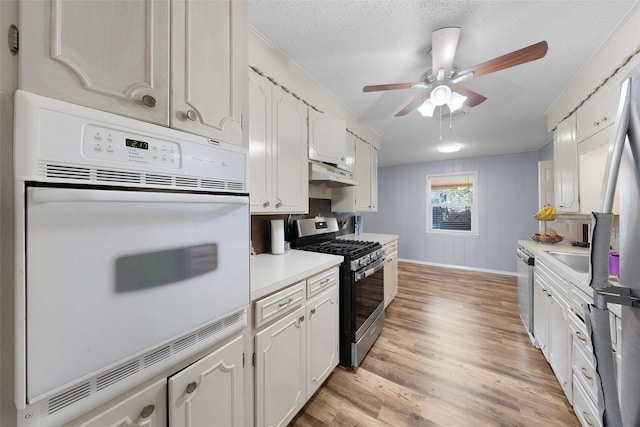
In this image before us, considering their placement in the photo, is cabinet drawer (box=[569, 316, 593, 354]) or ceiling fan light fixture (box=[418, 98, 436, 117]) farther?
ceiling fan light fixture (box=[418, 98, 436, 117])

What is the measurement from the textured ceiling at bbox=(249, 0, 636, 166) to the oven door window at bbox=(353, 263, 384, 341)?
5.45ft

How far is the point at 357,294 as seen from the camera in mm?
1827

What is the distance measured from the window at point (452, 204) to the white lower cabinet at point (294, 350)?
4.32 metres

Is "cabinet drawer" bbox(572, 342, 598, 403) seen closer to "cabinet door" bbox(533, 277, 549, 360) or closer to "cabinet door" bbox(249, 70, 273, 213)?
"cabinet door" bbox(533, 277, 549, 360)

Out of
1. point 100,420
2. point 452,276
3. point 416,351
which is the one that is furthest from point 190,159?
point 452,276

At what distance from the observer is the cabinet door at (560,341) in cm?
147

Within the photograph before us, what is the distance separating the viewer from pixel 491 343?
2.22m

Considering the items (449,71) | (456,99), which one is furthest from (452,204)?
(449,71)

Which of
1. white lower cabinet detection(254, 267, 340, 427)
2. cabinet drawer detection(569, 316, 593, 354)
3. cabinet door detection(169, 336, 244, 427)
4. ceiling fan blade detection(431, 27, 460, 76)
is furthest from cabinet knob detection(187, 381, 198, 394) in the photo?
ceiling fan blade detection(431, 27, 460, 76)

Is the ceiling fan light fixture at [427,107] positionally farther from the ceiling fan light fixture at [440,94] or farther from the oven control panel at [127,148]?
the oven control panel at [127,148]

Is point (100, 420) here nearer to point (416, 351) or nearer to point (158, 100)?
point (158, 100)

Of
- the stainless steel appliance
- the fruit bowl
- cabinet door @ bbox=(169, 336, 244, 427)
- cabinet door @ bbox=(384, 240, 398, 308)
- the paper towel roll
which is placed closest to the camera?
cabinet door @ bbox=(169, 336, 244, 427)

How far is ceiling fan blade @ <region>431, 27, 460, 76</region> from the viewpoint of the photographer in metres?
1.35

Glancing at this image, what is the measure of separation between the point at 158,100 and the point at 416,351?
8.34 feet
